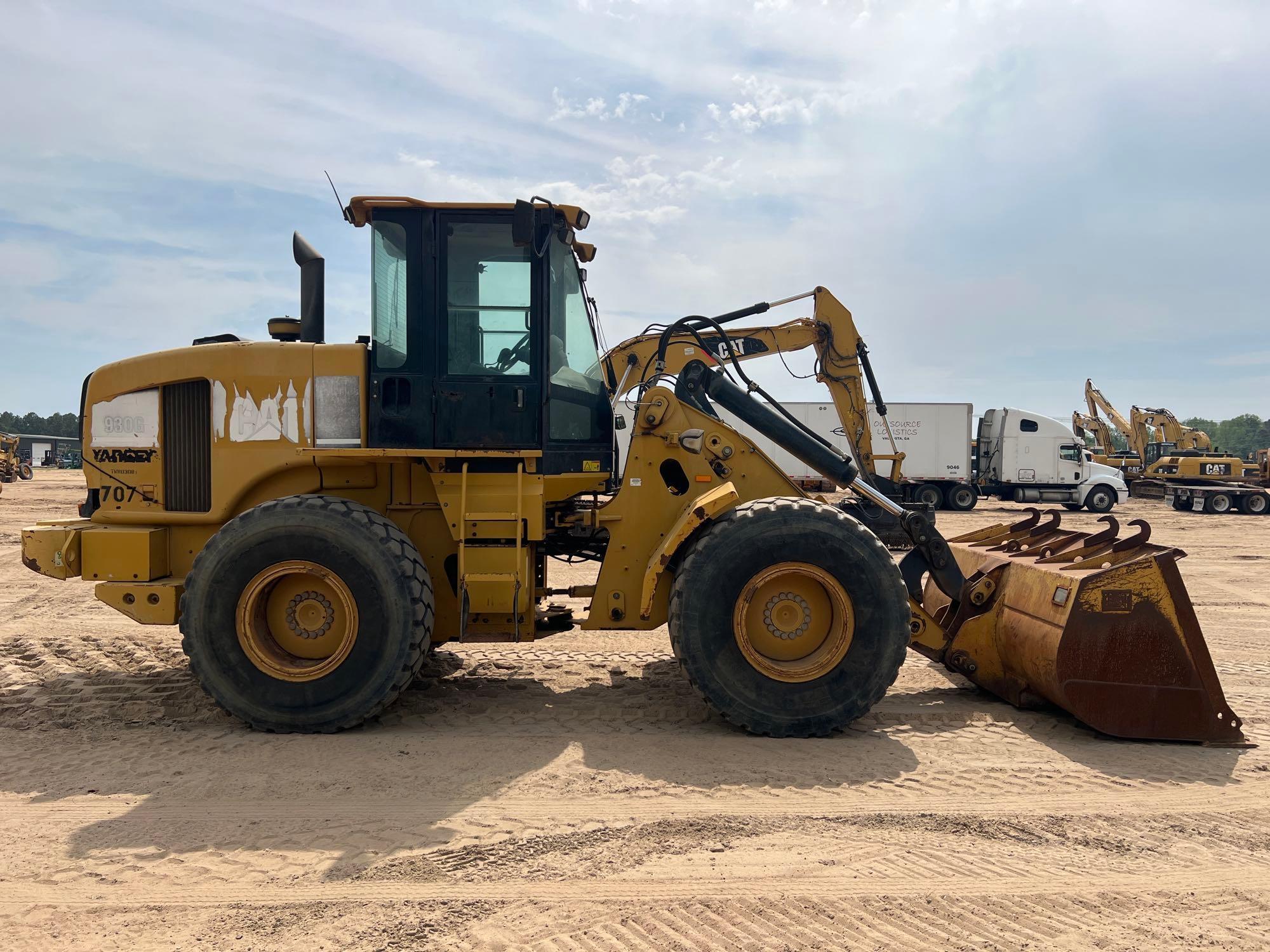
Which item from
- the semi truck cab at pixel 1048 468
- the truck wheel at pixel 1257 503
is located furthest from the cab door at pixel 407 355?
the truck wheel at pixel 1257 503

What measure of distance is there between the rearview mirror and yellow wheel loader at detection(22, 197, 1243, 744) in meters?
0.02

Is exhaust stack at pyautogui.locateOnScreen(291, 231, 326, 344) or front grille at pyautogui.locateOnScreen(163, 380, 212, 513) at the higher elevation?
exhaust stack at pyautogui.locateOnScreen(291, 231, 326, 344)

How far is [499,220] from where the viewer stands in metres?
5.03

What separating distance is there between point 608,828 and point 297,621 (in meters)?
2.41

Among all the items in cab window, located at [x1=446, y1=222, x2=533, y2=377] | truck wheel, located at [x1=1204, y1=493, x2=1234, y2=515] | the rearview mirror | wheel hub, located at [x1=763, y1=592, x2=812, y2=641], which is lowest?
truck wheel, located at [x1=1204, y1=493, x2=1234, y2=515]

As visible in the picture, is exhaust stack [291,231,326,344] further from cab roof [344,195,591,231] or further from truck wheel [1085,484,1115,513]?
truck wheel [1085,484,1115,513]

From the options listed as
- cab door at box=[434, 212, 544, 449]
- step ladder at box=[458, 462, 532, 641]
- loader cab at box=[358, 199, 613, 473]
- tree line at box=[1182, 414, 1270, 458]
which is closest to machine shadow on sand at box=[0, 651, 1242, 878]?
step ladder at box=[458, 462, 532, 641]

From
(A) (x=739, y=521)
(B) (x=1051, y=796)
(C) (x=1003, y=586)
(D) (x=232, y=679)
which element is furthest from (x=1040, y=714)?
(D) (x=232, y=679)

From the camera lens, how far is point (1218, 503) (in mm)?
27016

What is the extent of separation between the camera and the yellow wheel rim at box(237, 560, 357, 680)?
4738mm

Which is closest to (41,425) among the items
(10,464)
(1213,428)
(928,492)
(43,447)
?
(43,447)

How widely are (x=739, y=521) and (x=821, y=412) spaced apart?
68.5 ft

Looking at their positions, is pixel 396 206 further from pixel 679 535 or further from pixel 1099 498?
pixel 1099 498

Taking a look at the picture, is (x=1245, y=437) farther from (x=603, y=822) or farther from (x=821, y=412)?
(x=603, y=822)
